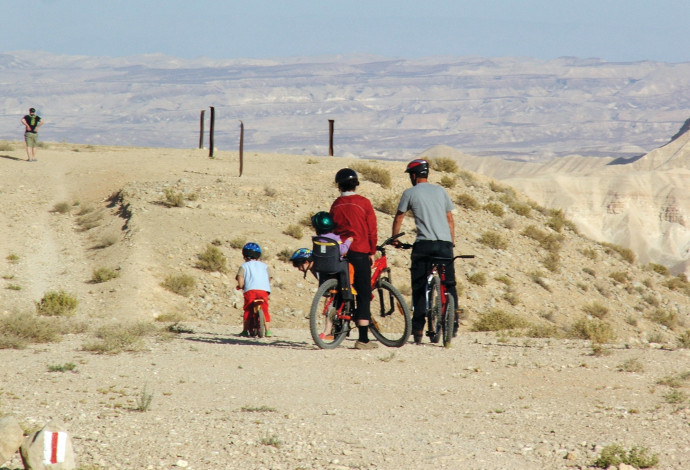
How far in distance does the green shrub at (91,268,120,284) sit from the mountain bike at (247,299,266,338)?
5.54 metres

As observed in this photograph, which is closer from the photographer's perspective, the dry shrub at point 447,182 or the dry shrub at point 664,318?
the dry shrub at point 664,318

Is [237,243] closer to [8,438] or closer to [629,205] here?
[8,438]

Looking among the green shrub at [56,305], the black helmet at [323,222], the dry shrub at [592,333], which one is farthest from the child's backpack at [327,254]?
the green shrub at [56,305]

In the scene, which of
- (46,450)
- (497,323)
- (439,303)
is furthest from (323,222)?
(497,323)

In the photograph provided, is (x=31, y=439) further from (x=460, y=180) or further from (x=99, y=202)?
(x=460, y=180)

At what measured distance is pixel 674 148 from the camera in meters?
194

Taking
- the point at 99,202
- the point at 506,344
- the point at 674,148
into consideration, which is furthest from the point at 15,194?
the point at 674,148

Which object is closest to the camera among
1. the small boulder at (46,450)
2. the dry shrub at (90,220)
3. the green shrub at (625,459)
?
the small boulder at (46,450)

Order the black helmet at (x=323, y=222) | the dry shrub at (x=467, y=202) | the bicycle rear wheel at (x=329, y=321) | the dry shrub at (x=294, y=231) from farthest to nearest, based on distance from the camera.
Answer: the dry shrub at (x=467, y=202), the dry shrub at (x=294, y=231), the bicycle rear wheel at (x=329, y=321), the black helmet at (x=323, y=222)

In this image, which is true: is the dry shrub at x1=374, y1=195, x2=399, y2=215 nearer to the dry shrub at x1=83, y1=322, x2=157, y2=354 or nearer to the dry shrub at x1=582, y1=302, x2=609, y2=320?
the dry shrub at x1=582, y1=302, x2=609, y2=320

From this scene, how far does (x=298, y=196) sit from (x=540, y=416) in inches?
644

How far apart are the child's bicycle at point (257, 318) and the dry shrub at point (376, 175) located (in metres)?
14.3

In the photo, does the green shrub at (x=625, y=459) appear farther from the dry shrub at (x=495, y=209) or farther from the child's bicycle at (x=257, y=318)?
the dry shrub at (x=495, y=209)

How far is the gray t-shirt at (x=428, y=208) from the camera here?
8.98m
